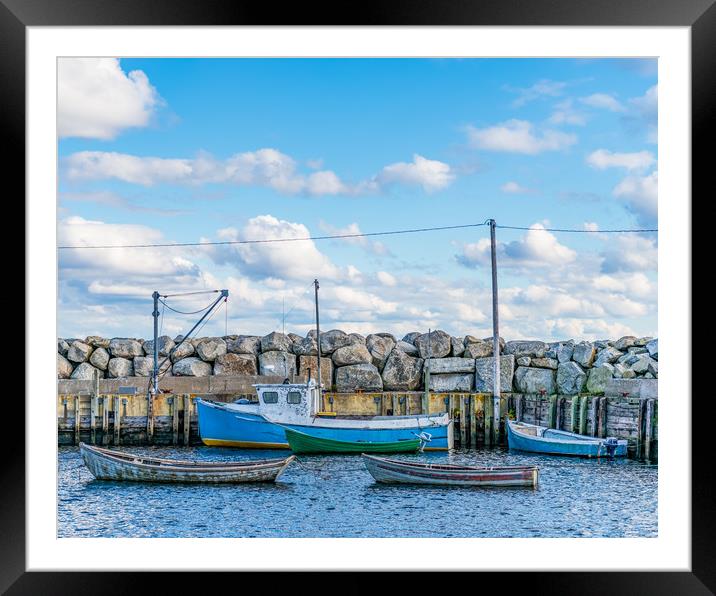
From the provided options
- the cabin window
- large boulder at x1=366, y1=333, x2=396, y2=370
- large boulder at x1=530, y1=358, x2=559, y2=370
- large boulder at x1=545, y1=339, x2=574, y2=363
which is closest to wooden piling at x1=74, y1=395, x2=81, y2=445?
the cabin window

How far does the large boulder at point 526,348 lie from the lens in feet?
62.1

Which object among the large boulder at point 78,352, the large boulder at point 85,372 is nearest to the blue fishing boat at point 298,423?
the large boulder at point 85,372

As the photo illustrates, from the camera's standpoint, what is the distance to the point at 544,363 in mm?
18766

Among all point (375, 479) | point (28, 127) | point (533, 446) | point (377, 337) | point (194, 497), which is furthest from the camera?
point (377, 337)

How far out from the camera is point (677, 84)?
3.35m

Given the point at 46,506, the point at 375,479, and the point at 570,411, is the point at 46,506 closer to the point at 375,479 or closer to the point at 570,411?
the point at 375,479

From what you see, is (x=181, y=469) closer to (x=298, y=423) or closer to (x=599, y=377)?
(x=298, y=423)

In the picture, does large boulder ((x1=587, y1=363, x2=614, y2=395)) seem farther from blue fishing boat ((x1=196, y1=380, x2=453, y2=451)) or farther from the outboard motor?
blue fishing boat ((x1=196, y1=380, x2=453, y2=451))

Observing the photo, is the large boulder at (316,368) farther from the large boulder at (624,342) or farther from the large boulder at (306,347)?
the large boulder at (624,342)

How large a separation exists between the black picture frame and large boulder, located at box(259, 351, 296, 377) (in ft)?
54.2

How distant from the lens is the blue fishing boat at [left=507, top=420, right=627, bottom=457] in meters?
14.5

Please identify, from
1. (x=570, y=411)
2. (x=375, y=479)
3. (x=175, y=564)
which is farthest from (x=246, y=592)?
(x=570, y=411)

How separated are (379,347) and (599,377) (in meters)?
5.62

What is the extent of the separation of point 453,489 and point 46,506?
892 centimetres
